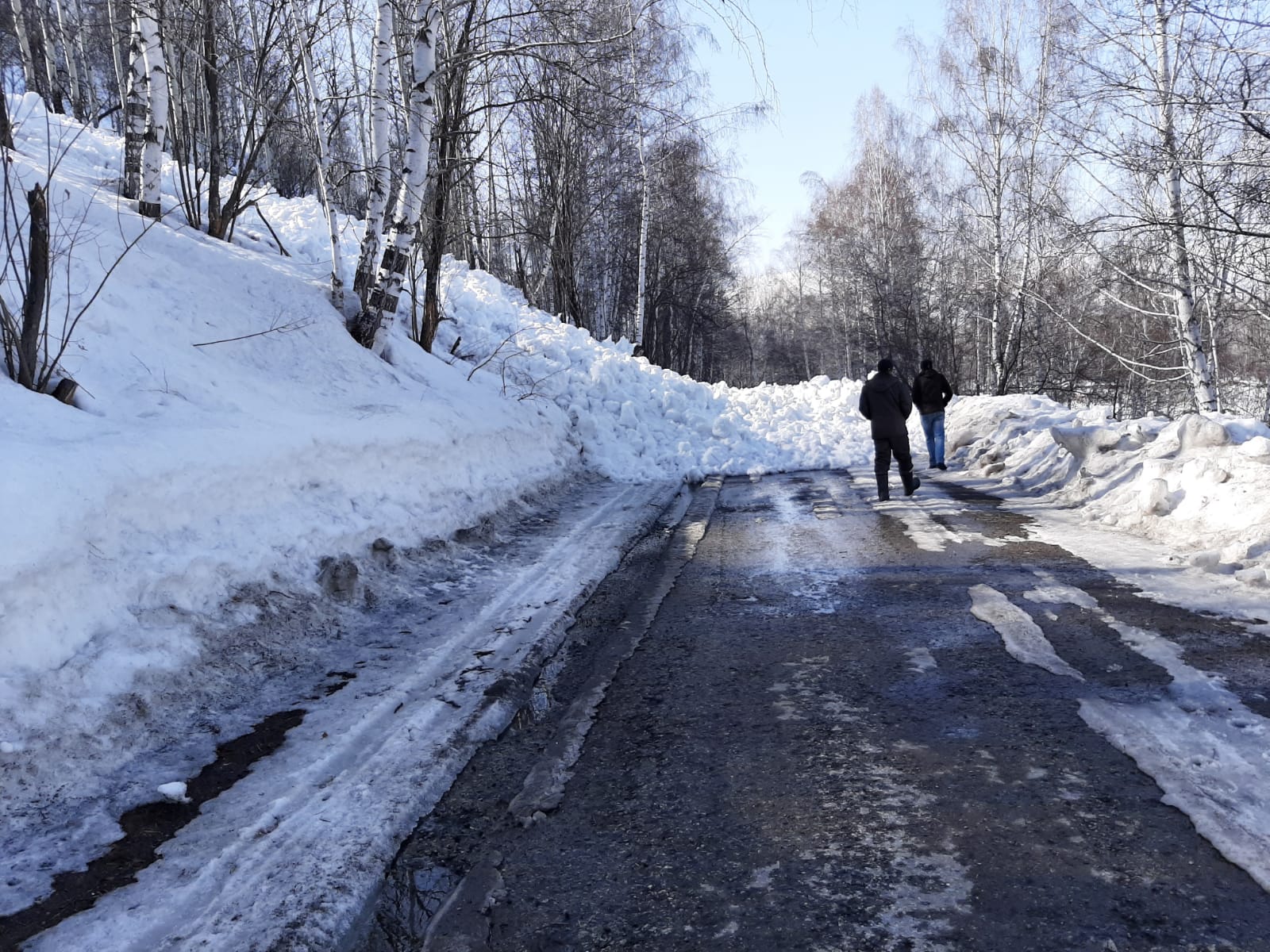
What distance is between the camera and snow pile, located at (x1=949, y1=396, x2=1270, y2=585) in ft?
19.4

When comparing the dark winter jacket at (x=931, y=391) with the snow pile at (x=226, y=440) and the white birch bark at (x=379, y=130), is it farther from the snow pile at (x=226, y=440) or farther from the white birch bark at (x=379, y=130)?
the white birch bark at (x=379, y=130)

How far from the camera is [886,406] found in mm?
9906

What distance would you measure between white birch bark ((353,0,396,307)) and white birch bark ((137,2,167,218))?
2467mm

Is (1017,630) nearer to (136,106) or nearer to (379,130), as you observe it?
(379,130)

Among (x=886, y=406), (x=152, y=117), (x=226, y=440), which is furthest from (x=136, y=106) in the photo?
(x=886, y=406)

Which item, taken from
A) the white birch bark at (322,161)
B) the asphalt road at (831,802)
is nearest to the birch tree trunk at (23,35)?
the white birch bark at (322,161)

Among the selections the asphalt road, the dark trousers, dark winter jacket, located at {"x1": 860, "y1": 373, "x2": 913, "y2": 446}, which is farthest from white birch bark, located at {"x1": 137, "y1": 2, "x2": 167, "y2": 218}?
the dark trousers

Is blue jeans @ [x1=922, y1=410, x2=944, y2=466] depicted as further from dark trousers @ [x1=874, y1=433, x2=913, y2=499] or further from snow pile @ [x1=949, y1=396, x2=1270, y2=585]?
dark trousers @ [x1=874, y1=433, x2=913, y2=499]

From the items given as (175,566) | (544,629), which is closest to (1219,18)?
(544,629)

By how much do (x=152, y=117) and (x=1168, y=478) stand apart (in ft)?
37.4

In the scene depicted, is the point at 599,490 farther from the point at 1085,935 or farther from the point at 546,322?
the point at 1085,935

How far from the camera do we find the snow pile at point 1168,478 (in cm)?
592

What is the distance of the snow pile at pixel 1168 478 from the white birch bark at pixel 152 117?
10706mm

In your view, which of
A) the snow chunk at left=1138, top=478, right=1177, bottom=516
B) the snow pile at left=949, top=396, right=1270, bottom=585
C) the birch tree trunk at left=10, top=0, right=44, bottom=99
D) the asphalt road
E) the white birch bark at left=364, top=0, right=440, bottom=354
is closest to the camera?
the asphalt road
